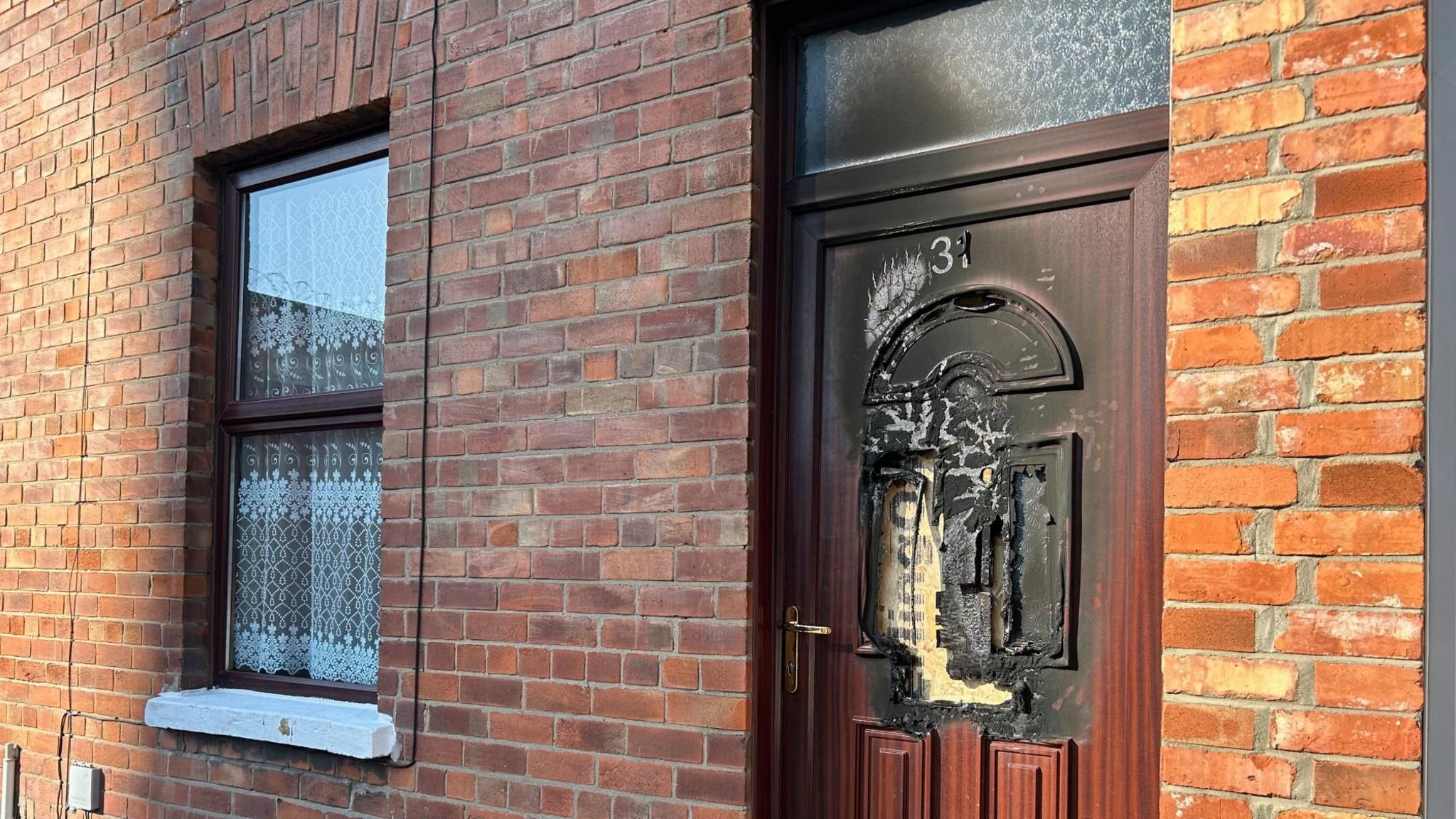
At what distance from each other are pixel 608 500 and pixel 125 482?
7.28ft

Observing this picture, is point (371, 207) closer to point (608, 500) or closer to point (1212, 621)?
point (608, 500)

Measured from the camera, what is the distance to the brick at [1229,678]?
215 cm

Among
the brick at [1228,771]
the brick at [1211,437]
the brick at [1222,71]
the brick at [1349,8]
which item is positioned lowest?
the brick at [1228,771]

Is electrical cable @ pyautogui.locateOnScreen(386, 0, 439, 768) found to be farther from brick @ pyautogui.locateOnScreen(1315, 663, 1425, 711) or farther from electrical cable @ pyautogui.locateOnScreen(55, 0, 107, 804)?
brick @ pyautogui.locateOnScreen(1315, 663, 1425, 711)

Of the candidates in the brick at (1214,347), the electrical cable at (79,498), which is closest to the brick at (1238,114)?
the brick at (1214,347)

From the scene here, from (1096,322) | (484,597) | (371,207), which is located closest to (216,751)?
(484,597)

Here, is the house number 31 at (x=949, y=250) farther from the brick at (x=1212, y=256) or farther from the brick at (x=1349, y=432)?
the brick at (x=1349, y=432)

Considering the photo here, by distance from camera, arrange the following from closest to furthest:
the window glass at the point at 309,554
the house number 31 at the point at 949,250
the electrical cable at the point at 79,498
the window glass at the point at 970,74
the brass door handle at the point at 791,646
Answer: the window glass at the point at 970,74 → the house number 31 at the point at 949,250 → the brass door handle at the point at 791,646 → the window glass at the point at 309,554 → the electrical cable at the point at 79,498

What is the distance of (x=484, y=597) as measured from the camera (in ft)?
11.3

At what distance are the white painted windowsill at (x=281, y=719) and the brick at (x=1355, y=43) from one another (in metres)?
2.82

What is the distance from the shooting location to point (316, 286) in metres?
4.25

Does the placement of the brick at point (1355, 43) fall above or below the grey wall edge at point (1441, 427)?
above

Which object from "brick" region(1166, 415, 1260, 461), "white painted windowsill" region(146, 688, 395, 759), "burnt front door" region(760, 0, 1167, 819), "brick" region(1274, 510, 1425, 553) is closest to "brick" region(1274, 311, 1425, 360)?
"brick" region(1166, 415, 1260, 461)

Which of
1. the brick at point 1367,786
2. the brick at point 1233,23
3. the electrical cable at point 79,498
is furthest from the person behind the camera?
the electrical cable at point 79,498
